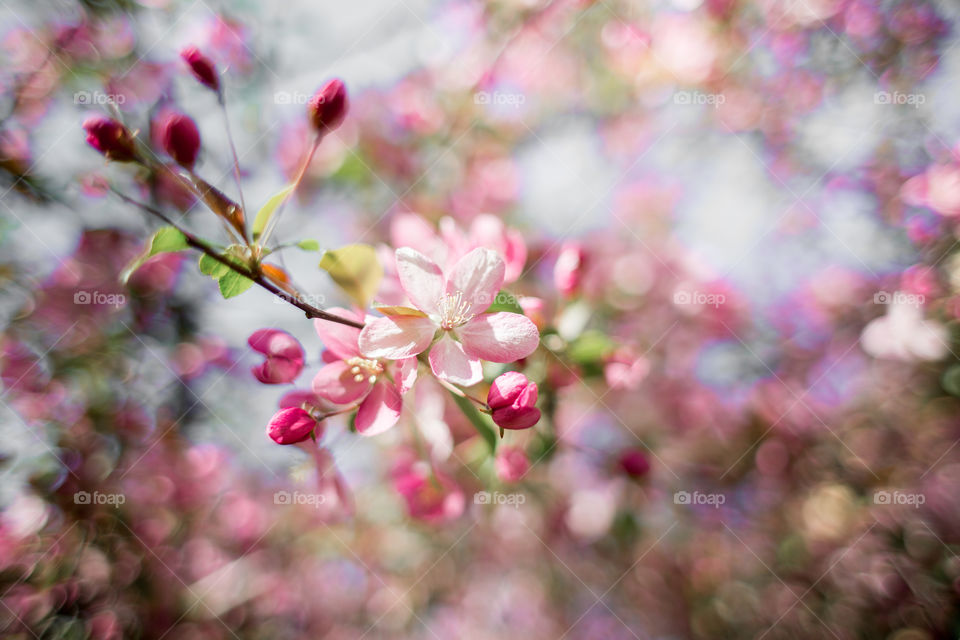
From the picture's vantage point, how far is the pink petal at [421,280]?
855 mm

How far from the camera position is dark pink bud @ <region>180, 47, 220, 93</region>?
88 cm

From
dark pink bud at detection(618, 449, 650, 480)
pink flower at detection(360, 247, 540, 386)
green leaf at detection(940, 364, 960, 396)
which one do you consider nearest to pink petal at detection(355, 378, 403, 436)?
pink flower at detection(360, 247, 540, 386)

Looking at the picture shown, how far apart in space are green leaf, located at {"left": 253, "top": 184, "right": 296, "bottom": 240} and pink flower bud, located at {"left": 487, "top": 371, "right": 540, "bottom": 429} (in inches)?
19.4

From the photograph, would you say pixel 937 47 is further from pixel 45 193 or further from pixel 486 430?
pixel 45 193

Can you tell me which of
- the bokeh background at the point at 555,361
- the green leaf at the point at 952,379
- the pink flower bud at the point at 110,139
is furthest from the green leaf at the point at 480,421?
the green leaf at the point at 952,379

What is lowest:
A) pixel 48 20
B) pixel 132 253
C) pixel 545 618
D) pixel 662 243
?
pixel 545 618

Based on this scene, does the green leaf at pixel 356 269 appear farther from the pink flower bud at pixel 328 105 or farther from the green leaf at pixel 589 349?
the green leaf at pixel 589 349

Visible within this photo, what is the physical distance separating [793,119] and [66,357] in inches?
112

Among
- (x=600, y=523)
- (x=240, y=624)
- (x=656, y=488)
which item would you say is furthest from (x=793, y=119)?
(x=240, y=624)

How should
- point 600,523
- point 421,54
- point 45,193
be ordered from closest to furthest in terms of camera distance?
point 45,193 → point 600,523 → point 421,54

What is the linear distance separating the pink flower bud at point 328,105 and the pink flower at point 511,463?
831 millimetres

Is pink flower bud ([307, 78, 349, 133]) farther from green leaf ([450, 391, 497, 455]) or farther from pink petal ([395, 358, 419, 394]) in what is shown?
green leaf ([450, 391, 497, 455])

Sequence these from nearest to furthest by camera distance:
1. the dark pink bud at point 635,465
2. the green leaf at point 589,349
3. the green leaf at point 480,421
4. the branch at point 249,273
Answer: the branch at point 249,273 → the green leaf at point 480,421 → the green leaf at point 589,349 → the dark pink bud at point 635,465

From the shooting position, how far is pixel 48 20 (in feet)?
5.14
